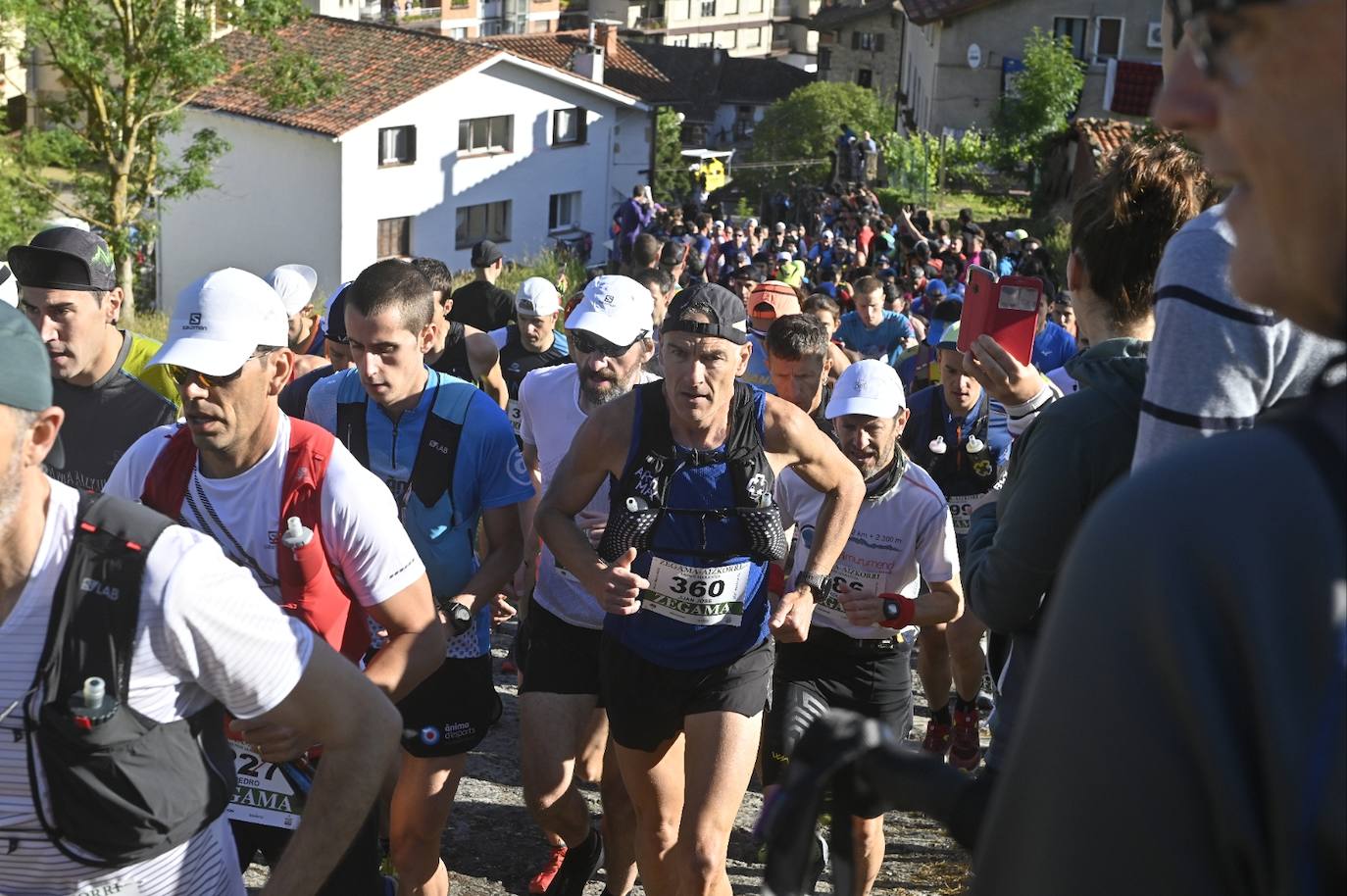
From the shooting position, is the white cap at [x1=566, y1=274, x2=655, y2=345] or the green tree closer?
the white cap at [x1=566, y1=274, x2=655, y2=345]

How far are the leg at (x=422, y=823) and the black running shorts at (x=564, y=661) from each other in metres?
0.57

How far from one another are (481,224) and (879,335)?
1599 inches

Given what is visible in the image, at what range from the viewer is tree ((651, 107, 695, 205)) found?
5572 centimetres

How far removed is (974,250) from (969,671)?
1719cm

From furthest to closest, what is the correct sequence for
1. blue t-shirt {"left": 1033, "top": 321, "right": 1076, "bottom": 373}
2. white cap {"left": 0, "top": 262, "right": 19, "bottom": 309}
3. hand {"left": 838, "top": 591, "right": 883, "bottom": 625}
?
blue t-shirt {"left": 1033, "top": 321, "right": 1076, "bottom": 373} → white cap {"left": 0, "top": 262, "right": 19, "bottom": 309} → hand {"left": 838, "top": 591, "right": 883, "bottom": 625}

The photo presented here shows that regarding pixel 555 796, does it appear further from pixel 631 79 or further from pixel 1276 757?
pixel 631 79

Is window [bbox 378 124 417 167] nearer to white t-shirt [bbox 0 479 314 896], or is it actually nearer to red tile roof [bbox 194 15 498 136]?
red tile roof [bbox 194 15 498 136]

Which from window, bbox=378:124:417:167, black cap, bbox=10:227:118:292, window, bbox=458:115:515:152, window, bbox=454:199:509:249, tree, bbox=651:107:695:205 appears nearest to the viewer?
black cap, bbox=10:227:118:292

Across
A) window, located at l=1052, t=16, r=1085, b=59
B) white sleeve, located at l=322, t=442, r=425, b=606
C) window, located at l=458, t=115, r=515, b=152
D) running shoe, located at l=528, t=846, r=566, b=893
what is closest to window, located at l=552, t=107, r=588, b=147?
window, located at l=458, t=115, r=515, b=152

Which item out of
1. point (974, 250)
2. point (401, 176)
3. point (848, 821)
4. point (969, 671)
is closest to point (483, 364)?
point (969, 671)

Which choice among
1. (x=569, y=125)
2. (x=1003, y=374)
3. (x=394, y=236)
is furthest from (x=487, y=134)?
(x=1003, y=374)

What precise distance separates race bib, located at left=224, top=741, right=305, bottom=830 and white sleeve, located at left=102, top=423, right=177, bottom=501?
0.71 m

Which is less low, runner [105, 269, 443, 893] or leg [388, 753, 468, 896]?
runner [105, 269, 443, 893]

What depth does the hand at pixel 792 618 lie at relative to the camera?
16.5 feet
